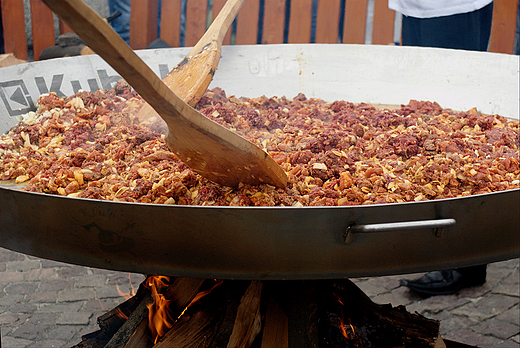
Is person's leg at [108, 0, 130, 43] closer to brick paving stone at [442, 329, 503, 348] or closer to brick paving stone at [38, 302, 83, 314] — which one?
brick paving stone at [38, 302, 83, 314]

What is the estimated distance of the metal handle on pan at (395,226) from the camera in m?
0.81

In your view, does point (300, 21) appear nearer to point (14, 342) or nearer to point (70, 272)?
point (70, 272)

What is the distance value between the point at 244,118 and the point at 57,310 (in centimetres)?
147

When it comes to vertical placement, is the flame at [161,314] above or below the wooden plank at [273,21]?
below

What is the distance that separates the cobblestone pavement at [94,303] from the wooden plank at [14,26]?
106 inches

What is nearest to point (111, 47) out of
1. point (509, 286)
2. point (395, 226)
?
point (395, 226)

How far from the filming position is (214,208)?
2.71ft

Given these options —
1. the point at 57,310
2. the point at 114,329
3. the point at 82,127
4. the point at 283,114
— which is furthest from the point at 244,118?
the point at 57,310

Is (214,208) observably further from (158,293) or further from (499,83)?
(499,83)

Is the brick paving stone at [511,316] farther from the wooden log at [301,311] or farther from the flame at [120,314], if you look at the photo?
the flame at [120,314]

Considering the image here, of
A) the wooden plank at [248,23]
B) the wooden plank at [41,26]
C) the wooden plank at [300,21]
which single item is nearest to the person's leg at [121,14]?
the wooden plank at [41,26]

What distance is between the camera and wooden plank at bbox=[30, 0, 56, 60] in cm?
445

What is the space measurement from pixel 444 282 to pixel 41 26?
4.42 metres

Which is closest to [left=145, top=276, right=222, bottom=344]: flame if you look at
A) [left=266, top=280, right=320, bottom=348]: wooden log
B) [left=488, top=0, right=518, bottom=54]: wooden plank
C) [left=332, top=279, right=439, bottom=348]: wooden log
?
[left=266, top=280, right=320, bottom=348]: wooden log
